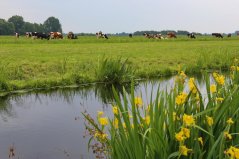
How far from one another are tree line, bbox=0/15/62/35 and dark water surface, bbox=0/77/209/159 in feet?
371

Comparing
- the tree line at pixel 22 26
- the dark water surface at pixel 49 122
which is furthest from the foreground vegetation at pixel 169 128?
the tree line at pixel 22 26

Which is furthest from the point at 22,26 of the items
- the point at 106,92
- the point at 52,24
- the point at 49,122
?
the point at 49,122

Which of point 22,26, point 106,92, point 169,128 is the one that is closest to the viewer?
point 169,128

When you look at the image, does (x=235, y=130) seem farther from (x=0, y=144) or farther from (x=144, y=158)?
(x=0, y=144)

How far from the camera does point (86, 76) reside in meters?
15.7

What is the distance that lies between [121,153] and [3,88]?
10.1m

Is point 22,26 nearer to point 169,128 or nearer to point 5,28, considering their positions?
point 5,28

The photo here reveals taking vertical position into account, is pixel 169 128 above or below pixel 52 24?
below

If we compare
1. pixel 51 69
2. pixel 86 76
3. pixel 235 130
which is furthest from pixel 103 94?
pixel 235 130

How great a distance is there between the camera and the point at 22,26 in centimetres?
13800

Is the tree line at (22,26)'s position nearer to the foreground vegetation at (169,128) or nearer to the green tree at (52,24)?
the green tree at (52,24)

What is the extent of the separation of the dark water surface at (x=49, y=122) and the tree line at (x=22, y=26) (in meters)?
113

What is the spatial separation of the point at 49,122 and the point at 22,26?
133980 mm

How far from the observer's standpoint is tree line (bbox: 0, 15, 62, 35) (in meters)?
122
